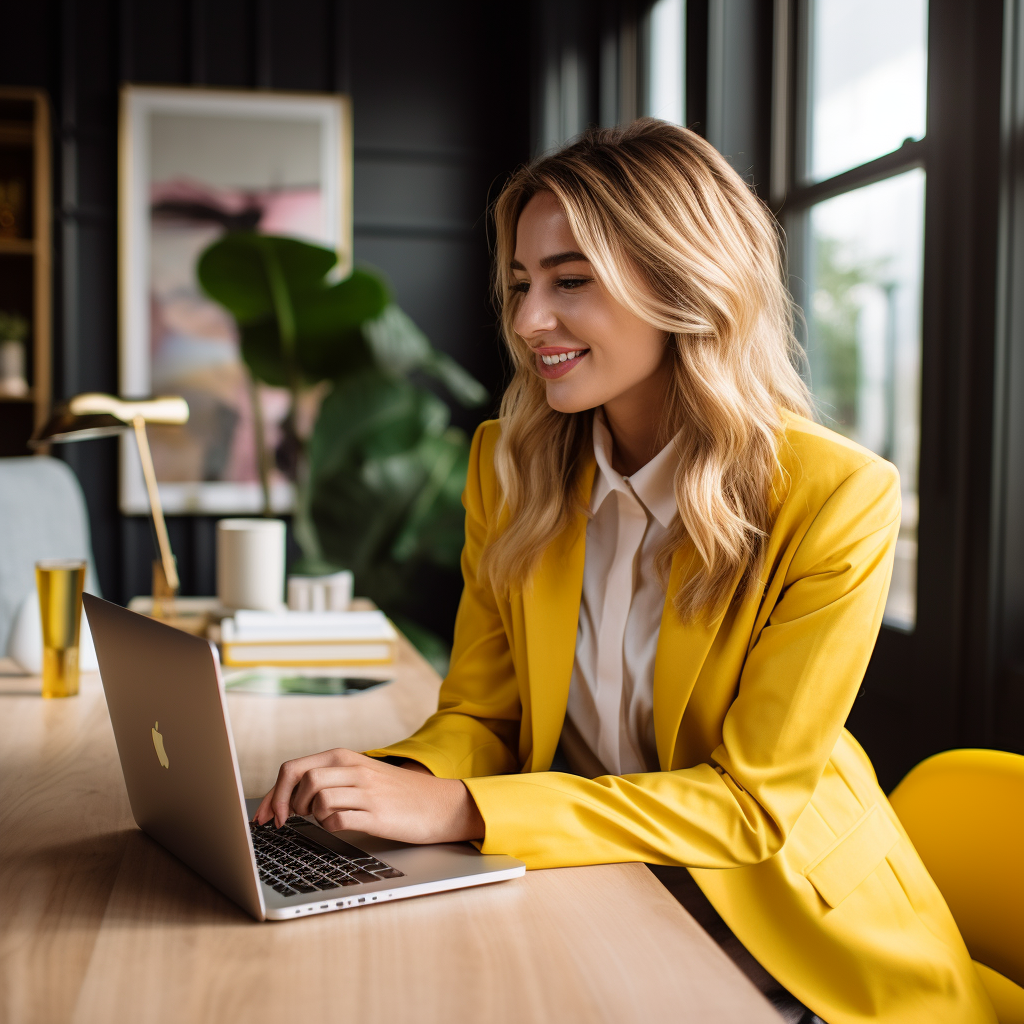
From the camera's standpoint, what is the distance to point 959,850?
1.13 meters

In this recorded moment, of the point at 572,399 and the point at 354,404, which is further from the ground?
the point at 354,404

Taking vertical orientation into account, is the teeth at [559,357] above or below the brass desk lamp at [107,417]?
above

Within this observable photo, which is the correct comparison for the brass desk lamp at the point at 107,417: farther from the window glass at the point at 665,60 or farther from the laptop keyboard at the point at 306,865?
the window glass at the point at 665,60

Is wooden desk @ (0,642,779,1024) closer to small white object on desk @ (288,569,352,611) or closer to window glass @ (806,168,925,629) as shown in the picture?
small white object on desk @ (288,569,352,611)

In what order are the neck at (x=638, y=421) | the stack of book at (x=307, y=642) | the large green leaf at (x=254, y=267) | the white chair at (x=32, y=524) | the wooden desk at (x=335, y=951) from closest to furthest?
1. the wooden desk at (x=335, y=951)
2. the neck at (x=638, y=421)
3. the stack of book at (x=307, y=642)
4. the white chair at (x=32, y=524)
5. the large green leaf at (x=254, y=267)

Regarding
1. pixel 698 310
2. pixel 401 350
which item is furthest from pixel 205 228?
pixel 698 310

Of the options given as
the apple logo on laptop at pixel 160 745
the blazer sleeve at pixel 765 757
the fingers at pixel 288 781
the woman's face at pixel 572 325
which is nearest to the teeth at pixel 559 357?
the woman's face at pixel 572 325

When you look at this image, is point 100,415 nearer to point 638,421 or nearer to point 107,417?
point 107,417

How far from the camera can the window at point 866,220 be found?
212 cm

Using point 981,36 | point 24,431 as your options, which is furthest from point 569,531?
point 24,431

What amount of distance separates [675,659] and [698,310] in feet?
1.32

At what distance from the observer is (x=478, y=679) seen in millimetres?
1354

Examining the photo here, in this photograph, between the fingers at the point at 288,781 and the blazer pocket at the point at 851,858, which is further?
the blazer pocket at the point at 851,858

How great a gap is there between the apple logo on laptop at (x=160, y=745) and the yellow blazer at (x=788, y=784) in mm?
267
